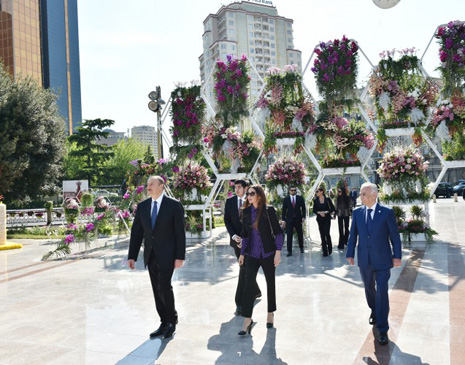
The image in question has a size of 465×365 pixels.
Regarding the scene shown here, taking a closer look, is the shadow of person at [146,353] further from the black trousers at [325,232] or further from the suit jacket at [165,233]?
the black trousers at [325,232]

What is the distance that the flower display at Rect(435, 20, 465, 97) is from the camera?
11227 mm

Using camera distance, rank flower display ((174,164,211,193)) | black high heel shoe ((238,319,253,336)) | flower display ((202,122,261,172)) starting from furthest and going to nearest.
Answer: flower display ((174,164,211,193))
flower display ((202,122,261,172))
black high heel shoe ((238,319,253,336))

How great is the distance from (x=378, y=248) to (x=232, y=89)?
9.97 metres

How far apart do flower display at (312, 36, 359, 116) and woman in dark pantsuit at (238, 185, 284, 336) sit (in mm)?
8078

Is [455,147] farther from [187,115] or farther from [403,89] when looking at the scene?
[187,115]

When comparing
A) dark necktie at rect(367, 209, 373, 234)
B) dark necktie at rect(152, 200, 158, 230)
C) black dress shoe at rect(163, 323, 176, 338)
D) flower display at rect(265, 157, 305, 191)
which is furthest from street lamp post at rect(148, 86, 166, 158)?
dark necktie at rect(367, 209, 373, 234)

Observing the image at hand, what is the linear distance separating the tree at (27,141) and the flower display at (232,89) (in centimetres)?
1320

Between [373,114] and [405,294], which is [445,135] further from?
[405,294]

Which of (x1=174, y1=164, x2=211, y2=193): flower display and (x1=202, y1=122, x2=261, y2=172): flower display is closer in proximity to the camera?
(x1=202, y1=122, x2=261, y2=172): flower display

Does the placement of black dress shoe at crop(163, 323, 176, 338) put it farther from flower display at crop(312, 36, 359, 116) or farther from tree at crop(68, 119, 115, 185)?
tree at crop(68, 119, 115, 185)

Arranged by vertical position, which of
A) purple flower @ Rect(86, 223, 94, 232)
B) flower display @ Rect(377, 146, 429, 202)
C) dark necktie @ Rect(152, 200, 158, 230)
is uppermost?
flower display @ Rect(377, 146, 429, 202)

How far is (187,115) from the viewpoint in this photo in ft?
47.0

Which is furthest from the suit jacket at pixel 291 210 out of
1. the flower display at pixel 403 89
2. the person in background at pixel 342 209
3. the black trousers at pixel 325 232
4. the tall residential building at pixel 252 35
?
the tall residential building at pixel 252 35

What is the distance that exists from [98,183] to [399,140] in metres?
40.6
